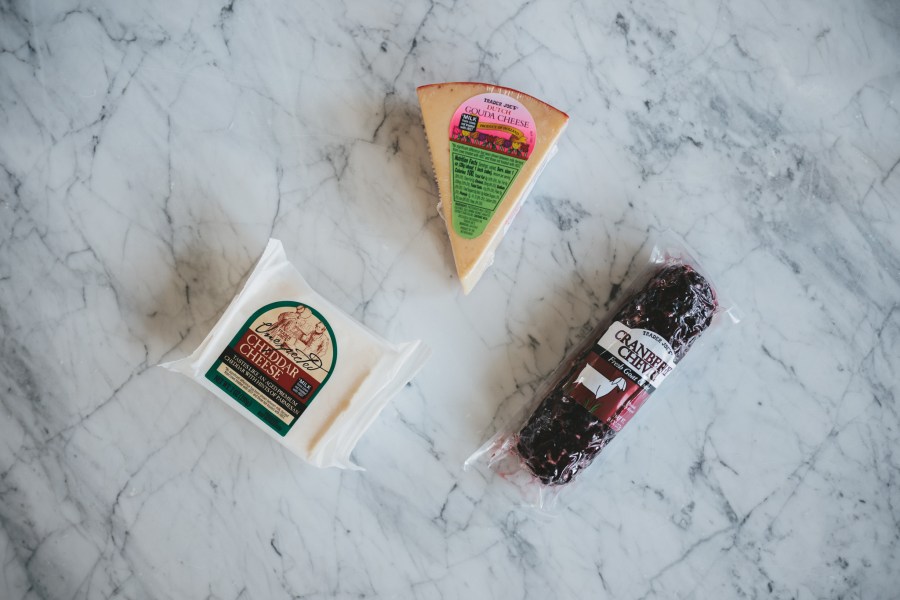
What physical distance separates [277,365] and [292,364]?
2 centimetres

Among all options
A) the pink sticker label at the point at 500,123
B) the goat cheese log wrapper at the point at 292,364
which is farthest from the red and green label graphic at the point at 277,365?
the pink sticker label at the point at 500,123

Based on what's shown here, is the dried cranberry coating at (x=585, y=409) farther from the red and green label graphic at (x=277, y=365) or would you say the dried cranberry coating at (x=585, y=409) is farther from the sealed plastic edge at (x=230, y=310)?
the sealed plastic edge at (x=230, y=310)

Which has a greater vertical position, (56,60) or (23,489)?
(56,60)

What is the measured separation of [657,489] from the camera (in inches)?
47.3

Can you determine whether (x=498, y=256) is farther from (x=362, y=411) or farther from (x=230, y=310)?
(x=230, y=310)

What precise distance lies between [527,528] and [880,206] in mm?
866

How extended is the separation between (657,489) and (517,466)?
26 centimetres

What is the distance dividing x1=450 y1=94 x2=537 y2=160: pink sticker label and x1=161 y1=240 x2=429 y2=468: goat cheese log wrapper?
382 millimetres

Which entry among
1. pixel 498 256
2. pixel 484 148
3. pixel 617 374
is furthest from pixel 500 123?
pixel 617 374

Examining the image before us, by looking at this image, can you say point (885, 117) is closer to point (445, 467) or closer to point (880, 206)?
point (880, 206)

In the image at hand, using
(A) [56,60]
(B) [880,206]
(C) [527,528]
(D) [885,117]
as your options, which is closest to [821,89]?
(D) [885,117]

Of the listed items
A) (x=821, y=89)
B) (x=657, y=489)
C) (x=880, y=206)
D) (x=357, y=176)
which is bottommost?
(x=657, y=489)

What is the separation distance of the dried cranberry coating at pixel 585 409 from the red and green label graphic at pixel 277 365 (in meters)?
0.37

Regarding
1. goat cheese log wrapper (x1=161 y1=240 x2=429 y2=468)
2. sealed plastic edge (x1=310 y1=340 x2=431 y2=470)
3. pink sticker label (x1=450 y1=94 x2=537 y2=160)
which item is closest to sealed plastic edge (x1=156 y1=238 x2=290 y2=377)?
goat cheese log wrapper (x1=161 y1=240 x2=429 y2=468)
